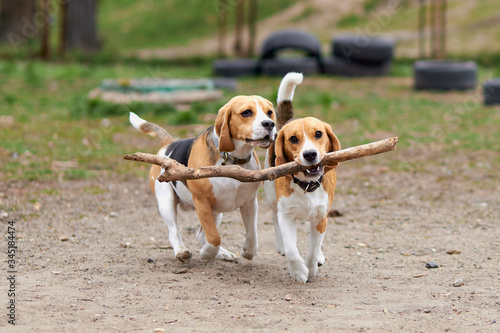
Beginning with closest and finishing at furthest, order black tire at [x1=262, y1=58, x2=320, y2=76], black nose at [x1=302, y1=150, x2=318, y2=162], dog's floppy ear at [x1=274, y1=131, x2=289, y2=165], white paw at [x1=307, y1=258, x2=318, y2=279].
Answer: black nose at [x1=302, y1=150, x2=318, y2=162] < dog's floppy ear at [x1=274, y1=131, x2=289, y2=165] < white paw at [x1=307, y1=258, x2=318, y2=279] < black tire at [x1=262, y1=58, x2=320, y2=76]

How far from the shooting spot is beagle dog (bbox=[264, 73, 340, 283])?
4395 millimetres

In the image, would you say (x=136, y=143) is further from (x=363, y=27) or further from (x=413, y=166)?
(x=363, y=27)

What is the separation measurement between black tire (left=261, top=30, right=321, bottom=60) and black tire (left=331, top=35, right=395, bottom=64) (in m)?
0.51

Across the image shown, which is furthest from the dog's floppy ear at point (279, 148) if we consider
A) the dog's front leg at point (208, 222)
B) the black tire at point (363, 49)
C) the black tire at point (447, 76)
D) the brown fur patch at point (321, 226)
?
the black tire at point (363, 49)

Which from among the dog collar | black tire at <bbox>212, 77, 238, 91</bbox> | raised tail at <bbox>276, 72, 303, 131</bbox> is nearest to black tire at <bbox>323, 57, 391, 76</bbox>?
black tire at <bbox>212, 77, 238, 91</bbox>

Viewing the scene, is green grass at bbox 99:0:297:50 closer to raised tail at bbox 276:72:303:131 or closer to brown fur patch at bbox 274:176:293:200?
raised tail at bbox 276:72:303:131

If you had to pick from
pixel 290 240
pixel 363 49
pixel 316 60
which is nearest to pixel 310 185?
pixel 290 240

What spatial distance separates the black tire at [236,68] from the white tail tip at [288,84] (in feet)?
35.6

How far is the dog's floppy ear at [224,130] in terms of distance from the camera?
459 centimetres

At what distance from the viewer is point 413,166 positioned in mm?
8508

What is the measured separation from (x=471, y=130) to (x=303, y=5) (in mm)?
17695

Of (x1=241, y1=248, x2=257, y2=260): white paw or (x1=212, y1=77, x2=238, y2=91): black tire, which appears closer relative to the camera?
(x1=241, y1=248, x2=257, y2=260): white paw

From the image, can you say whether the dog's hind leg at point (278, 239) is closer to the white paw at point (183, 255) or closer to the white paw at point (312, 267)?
the white paw at point (312, 267)

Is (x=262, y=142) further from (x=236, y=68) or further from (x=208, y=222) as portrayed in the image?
(x=236, y=68)
